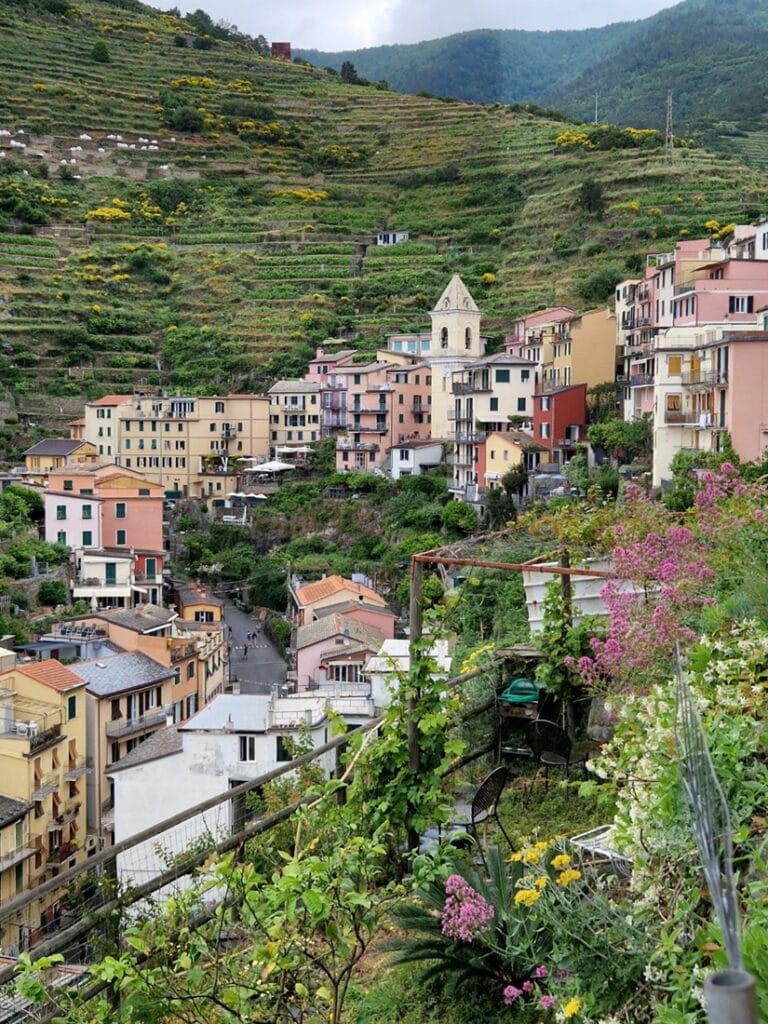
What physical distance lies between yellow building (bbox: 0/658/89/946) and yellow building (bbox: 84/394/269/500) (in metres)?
31.0

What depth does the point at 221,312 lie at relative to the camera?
222ft

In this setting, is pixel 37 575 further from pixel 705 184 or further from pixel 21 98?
pixel 21 98

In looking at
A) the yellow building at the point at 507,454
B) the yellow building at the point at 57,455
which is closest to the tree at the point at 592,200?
the yellow building at the point at 507,454

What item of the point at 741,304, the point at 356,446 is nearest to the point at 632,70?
the point at 356,446

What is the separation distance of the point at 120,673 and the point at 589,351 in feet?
75.8

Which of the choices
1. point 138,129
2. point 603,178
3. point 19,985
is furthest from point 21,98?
point 19,985

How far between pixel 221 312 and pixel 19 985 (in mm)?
65262

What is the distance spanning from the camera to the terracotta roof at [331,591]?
1375 inches

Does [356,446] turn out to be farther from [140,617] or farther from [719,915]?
[719,915]

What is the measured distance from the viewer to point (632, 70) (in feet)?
484

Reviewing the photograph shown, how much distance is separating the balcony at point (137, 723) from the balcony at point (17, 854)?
4.47 metres

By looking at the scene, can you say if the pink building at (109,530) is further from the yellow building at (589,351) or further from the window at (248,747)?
the window at (248,747)

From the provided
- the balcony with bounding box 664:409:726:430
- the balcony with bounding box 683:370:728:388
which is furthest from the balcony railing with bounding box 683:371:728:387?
the balcony with bounding box 664:409:726:430

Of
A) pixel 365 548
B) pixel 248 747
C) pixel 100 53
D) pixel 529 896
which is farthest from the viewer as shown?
pixel 100 53
